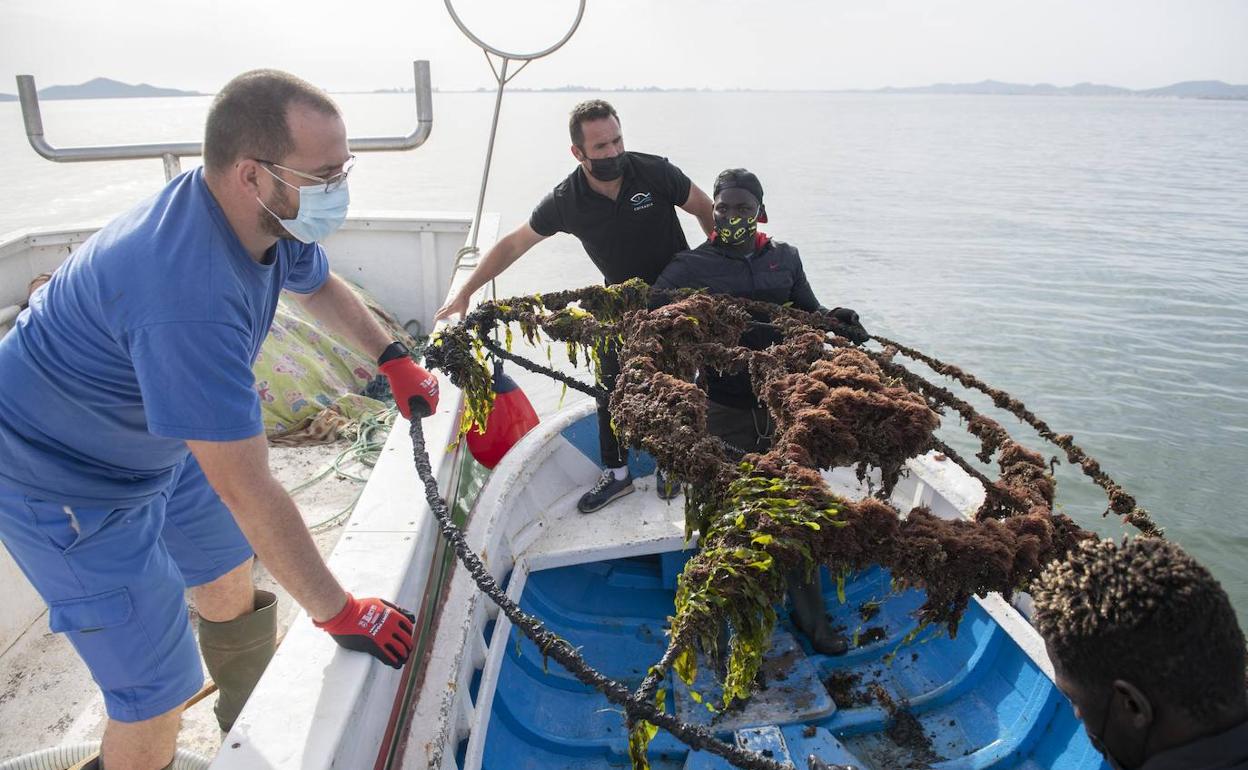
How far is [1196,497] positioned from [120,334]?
9.18 metres

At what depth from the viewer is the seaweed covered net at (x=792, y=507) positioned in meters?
1.61

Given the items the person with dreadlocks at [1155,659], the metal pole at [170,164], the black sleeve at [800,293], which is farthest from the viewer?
the metal pole at [170,164]

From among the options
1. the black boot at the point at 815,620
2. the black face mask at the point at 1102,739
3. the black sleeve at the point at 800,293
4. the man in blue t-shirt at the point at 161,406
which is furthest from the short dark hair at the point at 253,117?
the black boot at the point at 815,620

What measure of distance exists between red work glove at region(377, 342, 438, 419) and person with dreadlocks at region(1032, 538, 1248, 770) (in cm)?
230

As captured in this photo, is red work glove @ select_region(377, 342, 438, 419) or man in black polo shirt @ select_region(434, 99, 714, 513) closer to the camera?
red work glove @ select_region(377, 342, 438, 419)

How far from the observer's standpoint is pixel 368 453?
4.90 meters

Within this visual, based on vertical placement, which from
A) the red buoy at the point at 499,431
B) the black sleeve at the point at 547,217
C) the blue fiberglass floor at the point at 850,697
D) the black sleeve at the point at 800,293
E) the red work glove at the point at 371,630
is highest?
the black sleeve at the point at 547,217

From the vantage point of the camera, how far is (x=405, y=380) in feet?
9.71

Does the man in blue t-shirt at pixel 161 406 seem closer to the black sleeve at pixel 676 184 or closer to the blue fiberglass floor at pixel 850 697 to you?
the blue fiberglass floor at pixel 850 697

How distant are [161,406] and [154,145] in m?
4.78

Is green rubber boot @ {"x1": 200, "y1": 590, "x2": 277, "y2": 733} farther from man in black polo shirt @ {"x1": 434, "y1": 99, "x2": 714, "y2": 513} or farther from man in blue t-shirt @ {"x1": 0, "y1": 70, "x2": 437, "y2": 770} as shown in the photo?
man in black polo shirt @ {"x1": 434, "y1": 99, "x2": 714, "y2": 513}

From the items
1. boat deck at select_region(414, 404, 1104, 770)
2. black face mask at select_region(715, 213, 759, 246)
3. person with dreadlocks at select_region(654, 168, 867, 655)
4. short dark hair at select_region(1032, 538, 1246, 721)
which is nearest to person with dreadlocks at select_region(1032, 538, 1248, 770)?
short dark hair at select_region(1032, 538, 1246, 721)

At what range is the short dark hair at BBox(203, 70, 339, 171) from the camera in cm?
190

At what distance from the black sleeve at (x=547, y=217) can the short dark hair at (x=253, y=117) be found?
2.07 metres
